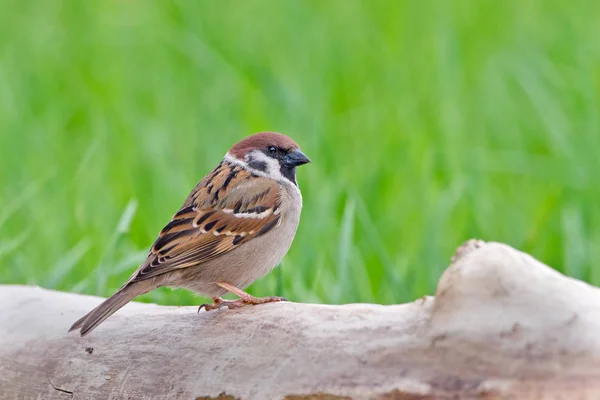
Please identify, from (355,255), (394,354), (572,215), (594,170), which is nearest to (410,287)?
(355,255)

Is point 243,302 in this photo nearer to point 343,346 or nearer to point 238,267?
point 238,267

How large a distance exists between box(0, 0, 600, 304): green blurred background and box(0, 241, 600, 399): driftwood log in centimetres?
94

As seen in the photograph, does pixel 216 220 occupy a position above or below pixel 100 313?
above

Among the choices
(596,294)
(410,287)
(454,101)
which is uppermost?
(454,101)

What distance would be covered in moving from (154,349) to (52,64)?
4.63 meters

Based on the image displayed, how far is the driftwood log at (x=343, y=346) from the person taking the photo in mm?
2270

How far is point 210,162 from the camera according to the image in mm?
5570

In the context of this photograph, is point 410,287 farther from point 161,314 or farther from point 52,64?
point 52,64

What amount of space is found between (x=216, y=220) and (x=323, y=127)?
7.88ft

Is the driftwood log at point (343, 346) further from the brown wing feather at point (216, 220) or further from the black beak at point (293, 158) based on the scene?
the black beak at point (293, 158)

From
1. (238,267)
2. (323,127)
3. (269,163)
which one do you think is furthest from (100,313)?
(323,127)

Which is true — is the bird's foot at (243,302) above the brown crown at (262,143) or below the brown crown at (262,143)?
below

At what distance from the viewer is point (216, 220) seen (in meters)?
3.57

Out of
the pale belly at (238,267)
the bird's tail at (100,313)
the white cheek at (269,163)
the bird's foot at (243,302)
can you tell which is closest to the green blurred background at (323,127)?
the pale belly at (238,267)
